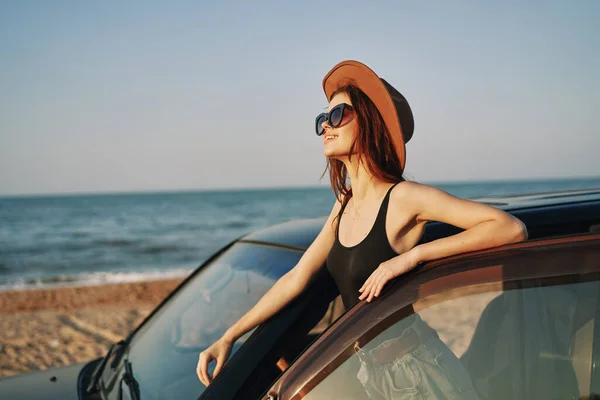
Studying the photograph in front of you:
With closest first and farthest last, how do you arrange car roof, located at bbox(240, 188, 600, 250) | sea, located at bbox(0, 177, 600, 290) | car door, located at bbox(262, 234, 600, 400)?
car door, located at bbox(262, 234, 600, 400) < car roof, located at bbox(240, 188, 600, 250) < sea, located at bbox(0, 177, 600, 290)

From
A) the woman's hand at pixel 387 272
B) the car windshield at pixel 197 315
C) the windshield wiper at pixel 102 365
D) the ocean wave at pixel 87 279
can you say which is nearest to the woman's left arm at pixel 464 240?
the woman's hand at pixel 387 272

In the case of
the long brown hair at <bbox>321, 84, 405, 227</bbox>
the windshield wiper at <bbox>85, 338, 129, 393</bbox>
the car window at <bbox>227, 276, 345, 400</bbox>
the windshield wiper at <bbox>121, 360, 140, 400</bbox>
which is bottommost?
the windshield wiper at <bbox>85, 338, 129, 393</bbox>

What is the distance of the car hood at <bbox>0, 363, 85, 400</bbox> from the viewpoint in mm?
2230

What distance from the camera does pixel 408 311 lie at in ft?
4.86

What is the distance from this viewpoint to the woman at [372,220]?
1.53m

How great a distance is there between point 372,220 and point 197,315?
0.97m

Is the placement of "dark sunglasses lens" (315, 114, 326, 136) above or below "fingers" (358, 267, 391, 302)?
above

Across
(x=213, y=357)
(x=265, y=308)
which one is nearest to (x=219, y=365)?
(x=213, y=357)

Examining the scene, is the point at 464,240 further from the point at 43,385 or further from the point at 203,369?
the point at 43,385

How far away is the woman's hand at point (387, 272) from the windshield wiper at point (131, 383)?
3.32ft

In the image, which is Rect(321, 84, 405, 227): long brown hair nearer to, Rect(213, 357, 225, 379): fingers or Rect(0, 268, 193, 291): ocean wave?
Rect(213, 357, 225, 379): fingers

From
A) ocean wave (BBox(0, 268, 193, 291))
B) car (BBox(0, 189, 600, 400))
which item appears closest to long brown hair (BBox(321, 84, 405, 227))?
car (BBox(0, 189, 600, 400))

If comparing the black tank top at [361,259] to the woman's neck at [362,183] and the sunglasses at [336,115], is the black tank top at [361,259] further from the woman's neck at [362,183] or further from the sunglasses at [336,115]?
the sunglasses at [336,115]

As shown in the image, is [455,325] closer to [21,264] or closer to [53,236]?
[21,264]
